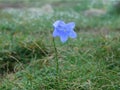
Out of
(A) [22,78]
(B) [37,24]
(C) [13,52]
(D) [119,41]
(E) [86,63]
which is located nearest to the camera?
(A) [22,78]

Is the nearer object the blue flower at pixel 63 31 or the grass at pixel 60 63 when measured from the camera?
the blue flower at pixel 63 31

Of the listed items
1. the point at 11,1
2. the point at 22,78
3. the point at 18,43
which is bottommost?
the point at 22,78

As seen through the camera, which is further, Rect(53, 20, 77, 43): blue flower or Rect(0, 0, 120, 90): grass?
Rect(0, 0, 120, 90): grass

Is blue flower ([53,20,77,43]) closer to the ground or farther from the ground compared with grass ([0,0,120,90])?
farther from the ground

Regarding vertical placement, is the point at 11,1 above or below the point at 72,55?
above

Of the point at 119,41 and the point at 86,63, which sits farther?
the point at 119,41

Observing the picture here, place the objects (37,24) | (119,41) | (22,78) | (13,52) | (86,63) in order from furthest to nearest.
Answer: (37,24), (119,41), (13,52), (86,63), (22,78)

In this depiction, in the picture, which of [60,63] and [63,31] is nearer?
[63,31]

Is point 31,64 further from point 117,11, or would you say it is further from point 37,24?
point 117,11

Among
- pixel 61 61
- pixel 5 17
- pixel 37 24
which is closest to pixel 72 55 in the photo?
pixel 61 61

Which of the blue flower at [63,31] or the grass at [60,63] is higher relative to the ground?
the blue flower at [63,31]

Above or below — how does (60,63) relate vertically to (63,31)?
below
